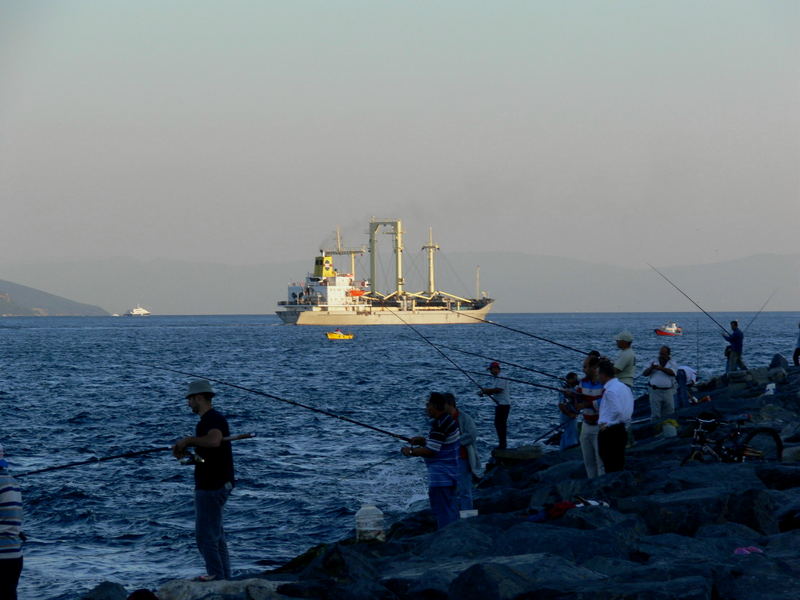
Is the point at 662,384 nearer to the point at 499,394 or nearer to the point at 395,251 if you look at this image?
the point at 499,394

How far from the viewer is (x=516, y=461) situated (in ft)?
52.4

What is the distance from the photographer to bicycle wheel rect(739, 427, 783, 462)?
1084 centimetres

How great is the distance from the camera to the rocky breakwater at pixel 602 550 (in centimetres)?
626

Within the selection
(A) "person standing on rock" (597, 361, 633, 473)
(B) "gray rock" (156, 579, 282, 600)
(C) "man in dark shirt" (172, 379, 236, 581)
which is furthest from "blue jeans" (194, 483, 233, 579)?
(A) "person standing on rock" (597, 361, 633, 473)

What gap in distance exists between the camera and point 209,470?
7.32 metres

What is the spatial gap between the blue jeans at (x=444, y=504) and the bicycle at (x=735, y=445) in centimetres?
328

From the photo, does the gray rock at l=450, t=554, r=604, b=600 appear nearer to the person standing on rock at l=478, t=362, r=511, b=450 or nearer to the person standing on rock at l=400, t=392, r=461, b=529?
the person standing on rock at l=400, t=392, r=461, b=529

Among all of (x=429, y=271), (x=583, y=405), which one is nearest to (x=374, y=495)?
(x=583, y=405)

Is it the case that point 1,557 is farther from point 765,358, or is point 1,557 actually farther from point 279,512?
point 765,358

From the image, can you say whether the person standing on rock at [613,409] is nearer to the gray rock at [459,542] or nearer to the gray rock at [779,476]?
the gray rock at [779,476]

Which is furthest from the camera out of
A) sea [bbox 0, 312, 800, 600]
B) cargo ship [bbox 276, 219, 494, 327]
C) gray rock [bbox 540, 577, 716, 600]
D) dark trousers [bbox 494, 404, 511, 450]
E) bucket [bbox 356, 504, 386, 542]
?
cargo ship [bbox 276, 219, 494, 327]

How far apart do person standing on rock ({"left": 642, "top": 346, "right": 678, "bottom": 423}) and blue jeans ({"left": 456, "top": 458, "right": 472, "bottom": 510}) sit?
5.24 meters

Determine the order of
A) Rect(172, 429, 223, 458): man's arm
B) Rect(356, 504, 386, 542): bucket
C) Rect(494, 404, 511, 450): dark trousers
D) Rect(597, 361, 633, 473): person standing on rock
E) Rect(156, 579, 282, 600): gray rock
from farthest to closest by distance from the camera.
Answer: Rect(494, 404, 511, 450): dark trousers → Rect(356, 504, 386, 542): bucket → Rect(597, 361, 633, 473): person standing on rock → Rect(172, 429, 223, 458): man's arm → Rect(156, 579, 282, 600): gray rock

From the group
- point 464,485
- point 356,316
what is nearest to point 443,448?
point 464,485
